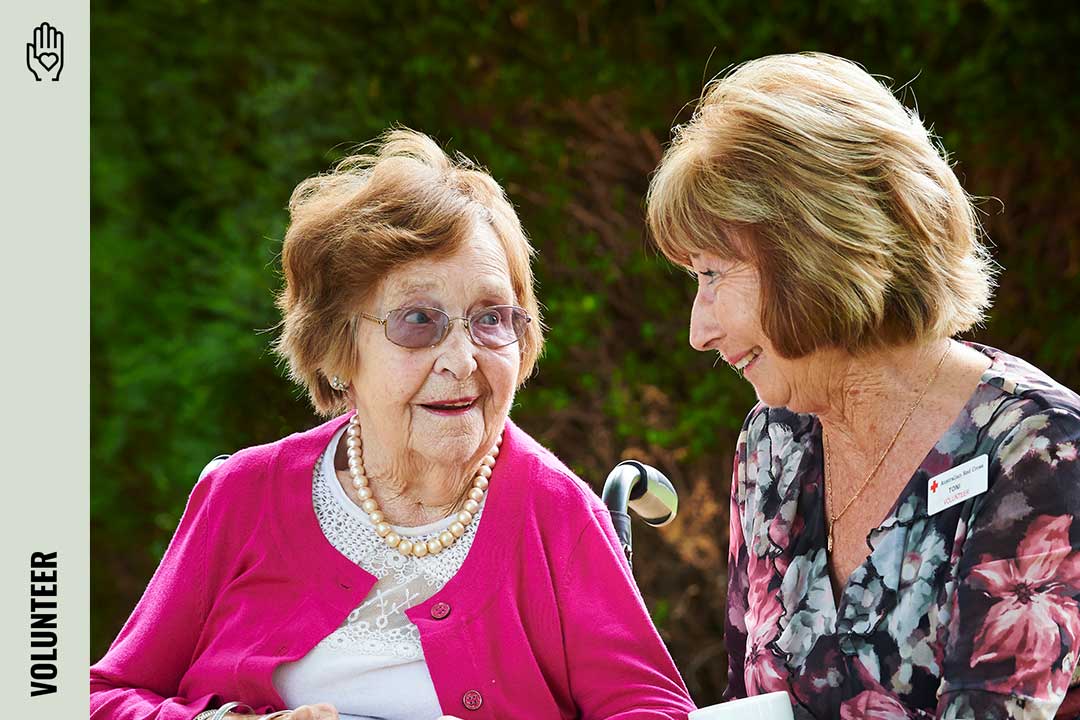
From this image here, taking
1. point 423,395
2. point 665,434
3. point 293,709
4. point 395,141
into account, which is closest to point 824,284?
point 423,395

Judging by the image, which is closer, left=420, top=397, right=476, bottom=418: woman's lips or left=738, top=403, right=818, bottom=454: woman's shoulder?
left=420, top=397, right=476, bottom=418: woman's lips

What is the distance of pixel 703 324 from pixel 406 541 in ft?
2.30

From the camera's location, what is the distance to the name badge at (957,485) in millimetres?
2117

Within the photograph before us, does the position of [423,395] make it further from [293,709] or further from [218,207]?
[218,207]

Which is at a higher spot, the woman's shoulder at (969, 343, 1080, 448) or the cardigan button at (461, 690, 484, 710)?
the woman's shoulder at (969, 343, 1080, 448)

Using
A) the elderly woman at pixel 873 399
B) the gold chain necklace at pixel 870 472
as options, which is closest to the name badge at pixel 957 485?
the elderly woman at pixel 873 399

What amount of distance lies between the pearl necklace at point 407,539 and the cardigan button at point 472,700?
0.29 metres

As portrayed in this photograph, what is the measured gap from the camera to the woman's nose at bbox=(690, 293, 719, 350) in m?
2.37

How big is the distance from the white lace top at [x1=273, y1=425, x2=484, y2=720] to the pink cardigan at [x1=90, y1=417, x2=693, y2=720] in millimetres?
34
